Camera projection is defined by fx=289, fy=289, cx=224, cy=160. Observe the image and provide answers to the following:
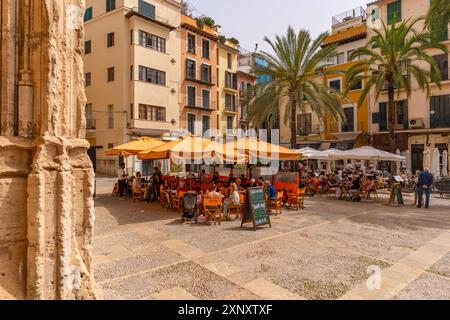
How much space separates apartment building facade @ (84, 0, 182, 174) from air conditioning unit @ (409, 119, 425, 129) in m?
22.7

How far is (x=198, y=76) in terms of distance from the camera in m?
34.1

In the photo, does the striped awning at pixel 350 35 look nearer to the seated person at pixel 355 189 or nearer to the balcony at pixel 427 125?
the balcony at pixel 427 125

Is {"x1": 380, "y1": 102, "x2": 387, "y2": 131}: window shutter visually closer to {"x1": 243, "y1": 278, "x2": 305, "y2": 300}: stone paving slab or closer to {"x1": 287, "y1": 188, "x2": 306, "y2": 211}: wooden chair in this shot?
{"x1": 287, "y1": 188, "x2": 306, "y2": 211}: wooden chair

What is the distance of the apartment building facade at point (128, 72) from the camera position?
26.5 metres

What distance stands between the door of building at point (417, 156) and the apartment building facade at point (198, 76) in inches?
822

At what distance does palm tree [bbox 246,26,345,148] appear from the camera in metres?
19.2

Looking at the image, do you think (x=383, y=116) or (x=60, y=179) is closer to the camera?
(x=60, y=179)

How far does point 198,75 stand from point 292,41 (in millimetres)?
16820

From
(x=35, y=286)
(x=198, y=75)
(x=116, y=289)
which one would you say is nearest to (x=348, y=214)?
(x=116, y=289)

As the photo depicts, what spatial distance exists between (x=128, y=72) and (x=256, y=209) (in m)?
23.1

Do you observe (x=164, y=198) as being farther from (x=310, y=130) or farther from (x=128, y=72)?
(x=310, y=130)

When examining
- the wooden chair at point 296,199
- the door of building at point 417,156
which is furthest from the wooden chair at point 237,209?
the door of building at point 417,156

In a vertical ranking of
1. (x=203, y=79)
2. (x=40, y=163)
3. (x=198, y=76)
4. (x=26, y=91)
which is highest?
(x=198, y=76)

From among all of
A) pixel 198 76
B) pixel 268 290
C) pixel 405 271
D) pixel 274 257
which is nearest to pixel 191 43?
pixel 198 76
